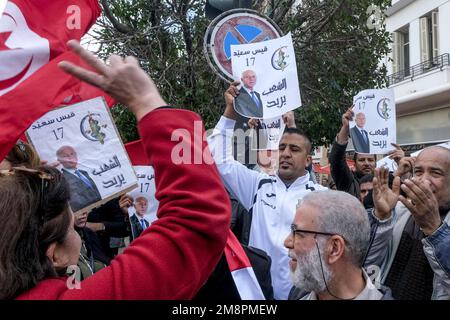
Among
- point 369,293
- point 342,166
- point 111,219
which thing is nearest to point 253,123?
point 342,166

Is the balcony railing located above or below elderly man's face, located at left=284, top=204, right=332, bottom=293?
above

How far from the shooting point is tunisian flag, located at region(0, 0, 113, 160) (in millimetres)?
2363

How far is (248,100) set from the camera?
4.39m

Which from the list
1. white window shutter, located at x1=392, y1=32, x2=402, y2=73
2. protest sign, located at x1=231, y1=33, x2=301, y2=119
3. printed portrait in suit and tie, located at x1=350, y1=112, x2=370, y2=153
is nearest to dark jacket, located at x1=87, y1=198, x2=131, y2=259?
protest sign, located at x1=231, y1=33, x2=301, y2=119

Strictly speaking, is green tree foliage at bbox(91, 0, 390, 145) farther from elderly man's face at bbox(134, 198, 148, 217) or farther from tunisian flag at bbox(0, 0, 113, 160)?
tunisian flag at bbox(0, 0, 113, 160)

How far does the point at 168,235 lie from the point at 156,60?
24.3 feet

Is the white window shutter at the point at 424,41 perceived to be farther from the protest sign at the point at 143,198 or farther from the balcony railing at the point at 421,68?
Result: the protest sign at the point at 143,198

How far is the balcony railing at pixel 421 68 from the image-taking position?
63.0 ft

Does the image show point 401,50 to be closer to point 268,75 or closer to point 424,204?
point 268,75

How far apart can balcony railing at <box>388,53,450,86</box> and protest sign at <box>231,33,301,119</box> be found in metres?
14.4

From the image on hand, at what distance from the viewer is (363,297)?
2.29 m

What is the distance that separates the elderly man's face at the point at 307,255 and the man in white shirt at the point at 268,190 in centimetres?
120
